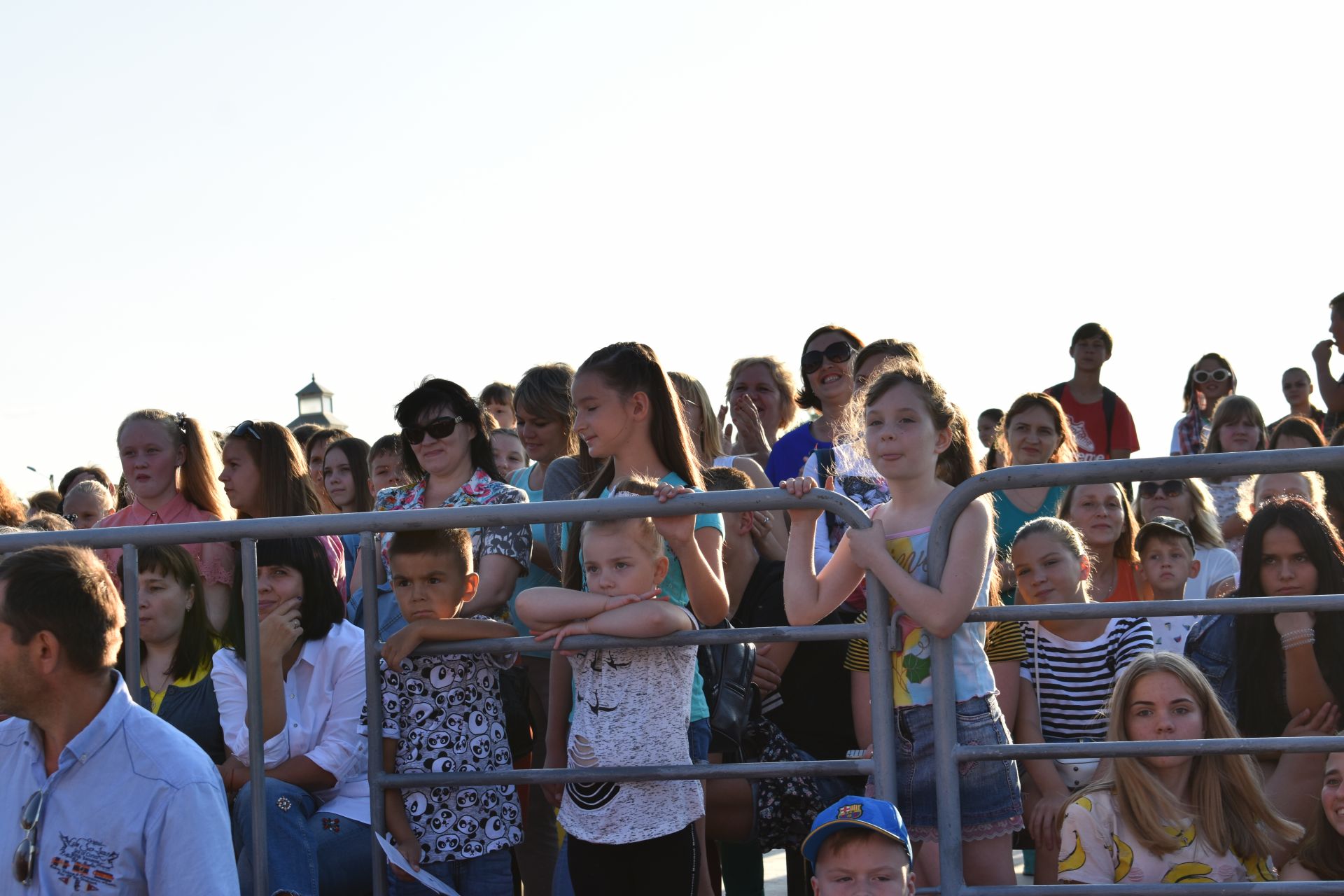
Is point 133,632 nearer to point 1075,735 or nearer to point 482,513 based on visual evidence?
point 482,513

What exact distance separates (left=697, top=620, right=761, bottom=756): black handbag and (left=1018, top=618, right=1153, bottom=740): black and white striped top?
975 millimetres

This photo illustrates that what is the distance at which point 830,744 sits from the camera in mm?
5184

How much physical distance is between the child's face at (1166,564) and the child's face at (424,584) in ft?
10.6

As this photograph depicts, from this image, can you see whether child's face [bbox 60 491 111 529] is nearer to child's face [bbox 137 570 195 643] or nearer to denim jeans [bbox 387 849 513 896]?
child's face [bbox 137 570 195 643]

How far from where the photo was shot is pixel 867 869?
3680 mm

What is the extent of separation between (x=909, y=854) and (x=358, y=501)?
4.99m

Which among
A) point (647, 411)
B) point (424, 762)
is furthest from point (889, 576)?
point (424, 762)

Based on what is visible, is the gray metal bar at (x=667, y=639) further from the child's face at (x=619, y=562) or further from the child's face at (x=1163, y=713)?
the child's face at (x=1163, y=713)

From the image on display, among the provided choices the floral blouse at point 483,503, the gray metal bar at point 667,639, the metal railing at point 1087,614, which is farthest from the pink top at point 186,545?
the metal railing at point 1087,614

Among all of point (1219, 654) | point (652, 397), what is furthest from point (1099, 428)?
point (652, 397)

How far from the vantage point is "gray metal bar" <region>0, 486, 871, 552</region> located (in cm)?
409

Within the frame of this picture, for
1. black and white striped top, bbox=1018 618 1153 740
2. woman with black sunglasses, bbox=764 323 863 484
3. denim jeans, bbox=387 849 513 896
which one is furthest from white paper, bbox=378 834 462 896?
woman with black sunglasses, bbox=764 323 863 484

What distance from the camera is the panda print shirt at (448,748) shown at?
456 centimetres

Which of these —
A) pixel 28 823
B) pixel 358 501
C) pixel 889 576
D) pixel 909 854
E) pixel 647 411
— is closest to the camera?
pixel 28 823
